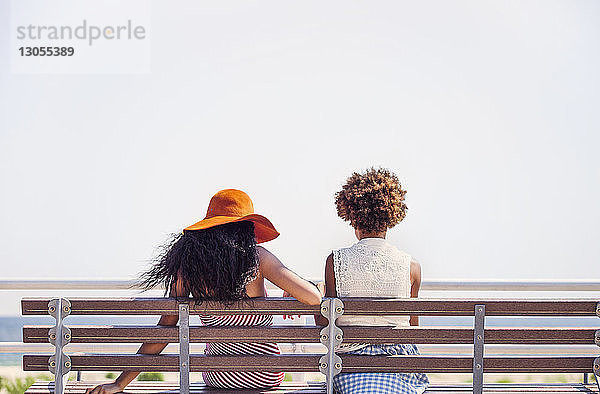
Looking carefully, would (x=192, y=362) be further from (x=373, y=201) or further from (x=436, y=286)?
(x=436, y=286)

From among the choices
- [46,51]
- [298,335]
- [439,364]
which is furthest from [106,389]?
[46,51]

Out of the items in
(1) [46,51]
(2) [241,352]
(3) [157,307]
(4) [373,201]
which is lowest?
(2) [241,352]

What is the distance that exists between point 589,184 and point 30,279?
44.8m

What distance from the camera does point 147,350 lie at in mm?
3779

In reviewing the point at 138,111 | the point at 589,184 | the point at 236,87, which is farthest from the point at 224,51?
the point at 589,184

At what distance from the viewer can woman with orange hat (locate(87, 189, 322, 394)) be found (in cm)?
372

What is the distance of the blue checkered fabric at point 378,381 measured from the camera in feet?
12.5

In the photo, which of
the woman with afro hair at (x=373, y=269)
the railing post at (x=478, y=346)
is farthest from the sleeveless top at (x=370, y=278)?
the railing post at (x=478, y=346)

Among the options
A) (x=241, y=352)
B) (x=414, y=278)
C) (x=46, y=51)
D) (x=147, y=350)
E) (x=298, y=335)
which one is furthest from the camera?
(x=46, y=51)

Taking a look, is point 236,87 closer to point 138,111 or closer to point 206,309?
point 138,111

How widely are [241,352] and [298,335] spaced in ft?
1.15

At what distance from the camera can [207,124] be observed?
45375 millimetres

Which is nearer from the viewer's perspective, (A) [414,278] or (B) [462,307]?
(B) [462,307]

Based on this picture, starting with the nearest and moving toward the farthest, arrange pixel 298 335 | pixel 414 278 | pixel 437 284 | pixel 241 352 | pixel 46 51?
1. pixel 298 335
2. pixel 241 352
3. pixel 414 278
4. pixel 437 284
5. pixel 46 51
